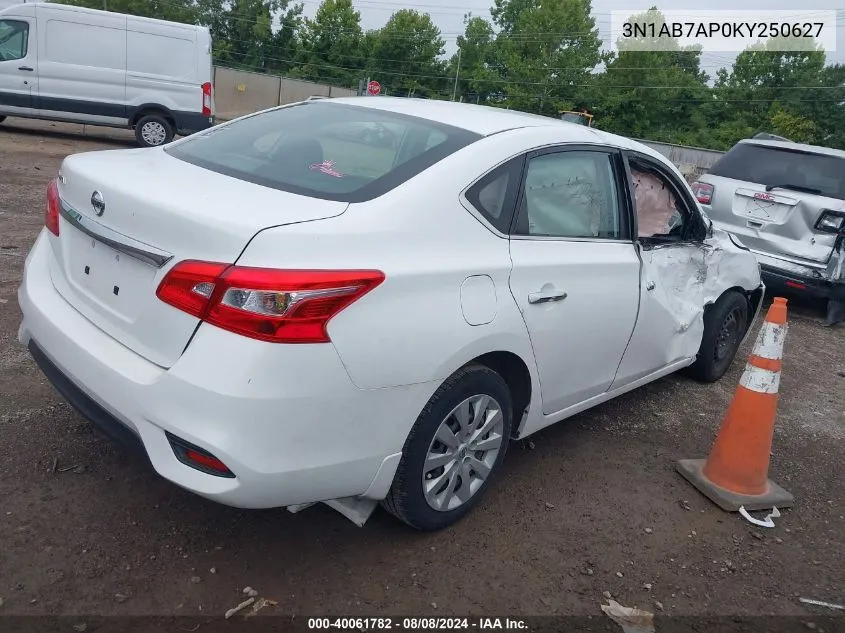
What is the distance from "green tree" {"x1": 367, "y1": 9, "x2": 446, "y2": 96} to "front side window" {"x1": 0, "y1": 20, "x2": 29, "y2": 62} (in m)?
50.7

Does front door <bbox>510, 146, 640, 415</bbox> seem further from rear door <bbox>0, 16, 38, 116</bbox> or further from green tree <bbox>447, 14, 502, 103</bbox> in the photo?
green tree <bbox>447, 14, 502, 103</bbox>

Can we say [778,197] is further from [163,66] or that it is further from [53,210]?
[163,66]

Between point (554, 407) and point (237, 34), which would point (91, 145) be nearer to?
point (554, 407)

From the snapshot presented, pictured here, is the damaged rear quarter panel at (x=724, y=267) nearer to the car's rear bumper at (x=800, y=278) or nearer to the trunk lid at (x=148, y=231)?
the car's rear bumper at (x=800, y=278)

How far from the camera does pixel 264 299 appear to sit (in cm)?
222

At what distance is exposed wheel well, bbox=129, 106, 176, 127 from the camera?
13.8 meters

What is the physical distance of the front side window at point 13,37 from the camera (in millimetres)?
12773

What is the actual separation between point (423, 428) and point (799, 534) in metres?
1.98

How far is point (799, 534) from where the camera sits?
11.2 feet

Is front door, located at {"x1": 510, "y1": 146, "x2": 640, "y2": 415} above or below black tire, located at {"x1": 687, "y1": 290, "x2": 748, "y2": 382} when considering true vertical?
above

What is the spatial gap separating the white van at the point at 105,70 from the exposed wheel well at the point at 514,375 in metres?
12.3

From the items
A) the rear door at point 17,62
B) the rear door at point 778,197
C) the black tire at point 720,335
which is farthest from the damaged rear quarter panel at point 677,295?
the rear door at point 17,62

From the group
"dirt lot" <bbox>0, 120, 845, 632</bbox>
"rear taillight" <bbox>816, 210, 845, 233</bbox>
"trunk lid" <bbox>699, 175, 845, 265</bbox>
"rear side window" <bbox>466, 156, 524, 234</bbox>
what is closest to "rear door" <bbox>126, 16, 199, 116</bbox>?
"trunk lid" <bbox>699, 175, 845, 265</bbox>

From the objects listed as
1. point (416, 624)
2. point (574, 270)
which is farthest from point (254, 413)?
point (574, 270)
